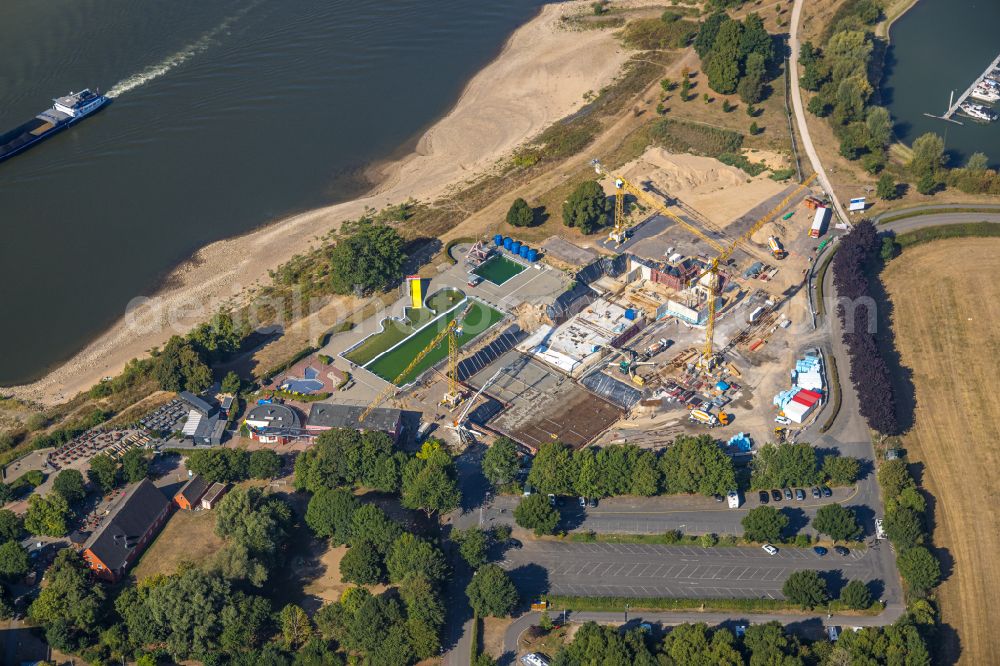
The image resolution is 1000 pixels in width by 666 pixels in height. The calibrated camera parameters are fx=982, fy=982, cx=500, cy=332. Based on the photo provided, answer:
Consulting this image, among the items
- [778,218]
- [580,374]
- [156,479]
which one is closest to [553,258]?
[580,374]

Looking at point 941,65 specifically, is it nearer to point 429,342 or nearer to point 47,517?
point 429,342

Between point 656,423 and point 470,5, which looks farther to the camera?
point 470,5

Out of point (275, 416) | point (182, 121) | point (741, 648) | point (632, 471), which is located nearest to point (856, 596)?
point (741, 648)

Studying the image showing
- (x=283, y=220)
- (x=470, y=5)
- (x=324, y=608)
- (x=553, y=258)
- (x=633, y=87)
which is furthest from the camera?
(x=470, y=5)

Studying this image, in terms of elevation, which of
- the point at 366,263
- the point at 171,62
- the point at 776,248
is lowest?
the point at 776,248

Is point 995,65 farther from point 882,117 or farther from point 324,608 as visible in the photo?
point 324,608

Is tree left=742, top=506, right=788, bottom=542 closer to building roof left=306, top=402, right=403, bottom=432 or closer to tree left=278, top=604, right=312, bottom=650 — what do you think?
building roof left=306, top=402, right=403, bottom=432
